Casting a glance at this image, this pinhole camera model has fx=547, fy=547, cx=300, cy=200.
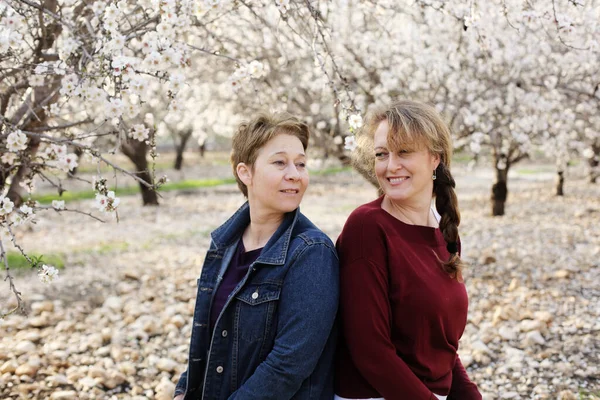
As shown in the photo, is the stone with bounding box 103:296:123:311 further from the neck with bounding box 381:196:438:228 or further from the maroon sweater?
the neck with bounding box 381:196:438:228

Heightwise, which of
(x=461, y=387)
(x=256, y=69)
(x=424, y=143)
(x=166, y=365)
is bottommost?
(x=166, y=365)

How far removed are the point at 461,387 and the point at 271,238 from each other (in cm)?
101

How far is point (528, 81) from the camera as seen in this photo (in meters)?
7.48

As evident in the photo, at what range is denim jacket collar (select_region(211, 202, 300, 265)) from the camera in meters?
1.92

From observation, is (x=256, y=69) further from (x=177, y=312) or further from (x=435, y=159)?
(x=177, y=312)

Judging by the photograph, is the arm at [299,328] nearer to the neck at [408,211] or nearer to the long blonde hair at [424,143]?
the neck at [408,211]

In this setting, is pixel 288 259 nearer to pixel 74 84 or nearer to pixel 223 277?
pixel 223 277

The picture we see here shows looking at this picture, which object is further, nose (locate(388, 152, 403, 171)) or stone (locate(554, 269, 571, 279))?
stone (locate(554, 269, 571, 279))

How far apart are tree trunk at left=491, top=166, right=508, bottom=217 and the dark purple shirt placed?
944 centimetres

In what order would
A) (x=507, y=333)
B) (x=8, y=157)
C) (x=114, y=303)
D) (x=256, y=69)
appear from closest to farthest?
1. (x=256, y=69)
2. (x=8, y=157)
3. (x=507, y=333)
4. (x=114, y=303)

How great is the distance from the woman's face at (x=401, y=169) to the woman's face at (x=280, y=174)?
29 centimetres

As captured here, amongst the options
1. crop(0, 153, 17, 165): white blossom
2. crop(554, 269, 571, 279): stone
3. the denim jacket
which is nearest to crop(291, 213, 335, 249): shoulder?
the denim jacket

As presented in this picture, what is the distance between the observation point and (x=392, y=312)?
188 cm

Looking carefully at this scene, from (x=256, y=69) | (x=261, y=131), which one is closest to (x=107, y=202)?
(x=261, y=131)
